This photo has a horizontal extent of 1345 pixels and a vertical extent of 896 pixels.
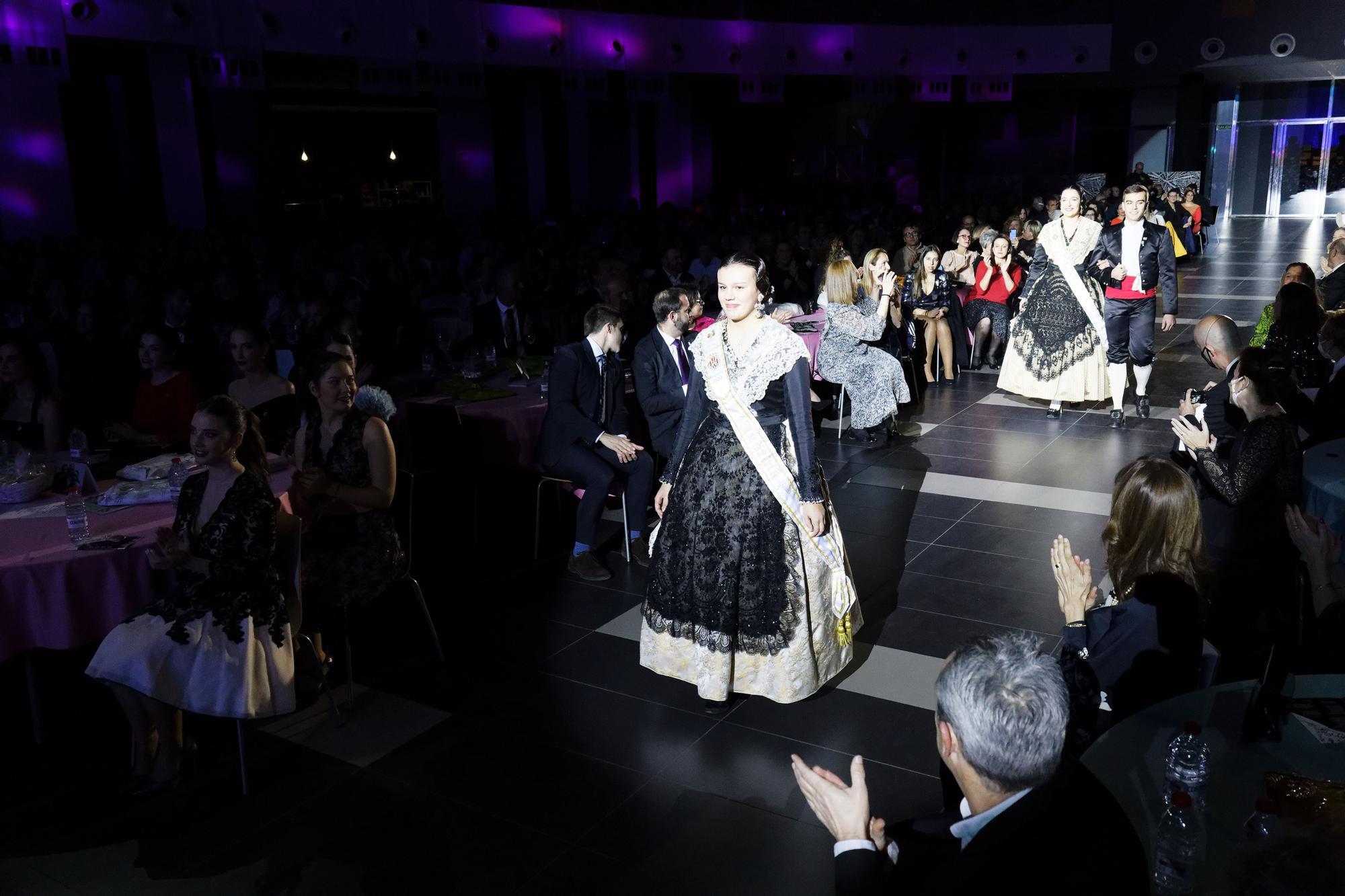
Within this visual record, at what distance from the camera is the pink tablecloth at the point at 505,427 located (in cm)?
547

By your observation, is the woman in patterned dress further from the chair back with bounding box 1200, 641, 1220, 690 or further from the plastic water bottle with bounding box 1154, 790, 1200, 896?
the plastic water bottle with bounding box 1154, 790, 1200, 896

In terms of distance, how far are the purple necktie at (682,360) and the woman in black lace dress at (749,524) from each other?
4.98 ft

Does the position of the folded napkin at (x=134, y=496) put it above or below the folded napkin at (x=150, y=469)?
below

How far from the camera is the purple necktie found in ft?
17.3

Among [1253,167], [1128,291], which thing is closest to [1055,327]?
[1128,291]

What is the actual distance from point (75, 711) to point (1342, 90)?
29066mm

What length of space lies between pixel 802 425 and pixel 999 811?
1.95 m

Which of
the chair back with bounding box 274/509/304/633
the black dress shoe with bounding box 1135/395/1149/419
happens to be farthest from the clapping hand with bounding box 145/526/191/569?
the black dress shoe with bounding box 1135/395/1149/419

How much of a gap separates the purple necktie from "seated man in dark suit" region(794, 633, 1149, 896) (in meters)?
3.42

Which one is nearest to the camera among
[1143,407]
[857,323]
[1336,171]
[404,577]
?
[404,577]

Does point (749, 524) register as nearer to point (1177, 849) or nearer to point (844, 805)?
point (844, 805)

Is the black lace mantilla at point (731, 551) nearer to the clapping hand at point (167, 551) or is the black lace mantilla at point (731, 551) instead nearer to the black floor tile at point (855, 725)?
the black floor tile at point (855, 725)

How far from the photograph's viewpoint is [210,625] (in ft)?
10.9

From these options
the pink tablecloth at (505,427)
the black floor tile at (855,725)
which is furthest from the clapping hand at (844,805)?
the pink tablecloth at (505,427)
